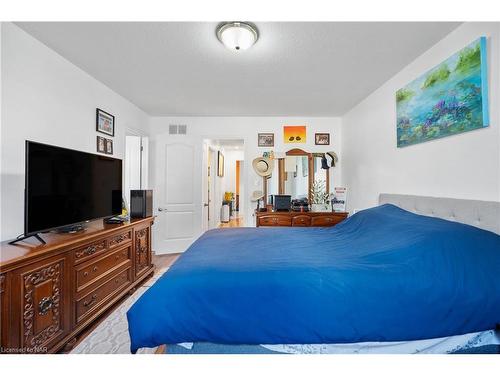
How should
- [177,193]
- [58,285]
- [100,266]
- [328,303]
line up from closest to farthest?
[328,303] → [58,285] → [100,266] → [177,193]

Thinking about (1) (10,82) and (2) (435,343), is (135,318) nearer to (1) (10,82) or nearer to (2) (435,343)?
(2) (435,343)

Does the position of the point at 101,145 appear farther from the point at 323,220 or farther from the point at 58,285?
the point at 323,220

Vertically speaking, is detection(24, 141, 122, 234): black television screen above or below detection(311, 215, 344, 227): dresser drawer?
above

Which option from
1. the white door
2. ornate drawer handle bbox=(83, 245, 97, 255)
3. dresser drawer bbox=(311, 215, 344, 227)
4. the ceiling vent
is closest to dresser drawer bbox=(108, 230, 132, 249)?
ornate drawer handle bbox=(83, 245, 97, 255)

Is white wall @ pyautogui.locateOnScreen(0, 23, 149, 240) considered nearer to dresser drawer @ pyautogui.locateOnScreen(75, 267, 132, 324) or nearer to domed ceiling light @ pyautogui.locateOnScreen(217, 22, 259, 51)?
dresser drawer @ pyautogui.locateOnScreen(75, 267, 132, 324)

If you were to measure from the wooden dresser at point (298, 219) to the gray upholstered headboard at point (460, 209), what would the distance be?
1.35m

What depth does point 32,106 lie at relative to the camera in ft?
6.45

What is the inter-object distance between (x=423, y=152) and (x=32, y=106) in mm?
3457

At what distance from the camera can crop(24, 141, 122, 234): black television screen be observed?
5.36 feet

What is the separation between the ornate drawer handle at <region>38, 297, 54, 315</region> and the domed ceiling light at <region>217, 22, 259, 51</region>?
7.32 ft

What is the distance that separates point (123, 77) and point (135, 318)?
2574 mm

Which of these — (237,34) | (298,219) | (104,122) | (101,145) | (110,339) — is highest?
(237,34)

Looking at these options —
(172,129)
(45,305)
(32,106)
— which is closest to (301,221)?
(172,129)
